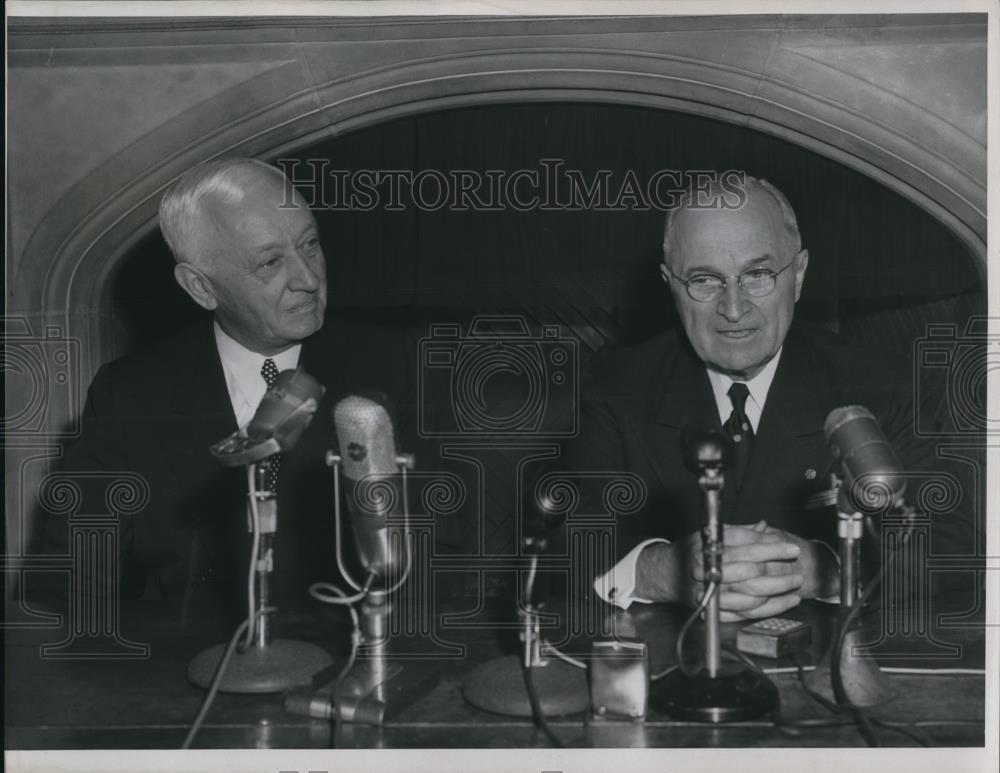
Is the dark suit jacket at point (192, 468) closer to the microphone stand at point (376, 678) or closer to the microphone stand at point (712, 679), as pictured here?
the microphone stand at point (376, 678)

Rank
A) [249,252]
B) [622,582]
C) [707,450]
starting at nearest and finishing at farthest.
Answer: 1. [707,450]
2. [622,582]
3. [249,252]

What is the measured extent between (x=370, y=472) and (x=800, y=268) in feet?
3.74

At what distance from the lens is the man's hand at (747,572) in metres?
2.18

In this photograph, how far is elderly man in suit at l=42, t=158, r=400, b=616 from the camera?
101 inches

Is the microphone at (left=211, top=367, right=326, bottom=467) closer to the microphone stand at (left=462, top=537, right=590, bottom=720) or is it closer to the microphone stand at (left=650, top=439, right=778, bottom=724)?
the microphone stand at (left=462, top=537, right=590, bottom=720)

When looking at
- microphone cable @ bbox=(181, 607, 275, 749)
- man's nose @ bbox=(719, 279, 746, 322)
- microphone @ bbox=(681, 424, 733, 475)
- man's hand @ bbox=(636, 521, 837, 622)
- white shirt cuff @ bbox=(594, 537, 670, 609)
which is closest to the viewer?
microphone @ bbox=(681, 424, 733, 475)

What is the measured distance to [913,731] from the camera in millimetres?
1968

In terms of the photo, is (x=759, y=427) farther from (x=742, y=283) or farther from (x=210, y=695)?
(x=210, y=695)

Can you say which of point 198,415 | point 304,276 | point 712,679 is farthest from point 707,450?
point 198,415

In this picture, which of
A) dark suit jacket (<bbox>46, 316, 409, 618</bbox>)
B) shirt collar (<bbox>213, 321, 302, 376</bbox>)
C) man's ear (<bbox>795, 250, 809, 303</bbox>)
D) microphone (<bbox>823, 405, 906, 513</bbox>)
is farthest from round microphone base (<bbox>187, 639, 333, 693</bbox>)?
man's ear (<bbox>795, 250, 809, 303</bbox>)

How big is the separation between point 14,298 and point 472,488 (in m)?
1.08

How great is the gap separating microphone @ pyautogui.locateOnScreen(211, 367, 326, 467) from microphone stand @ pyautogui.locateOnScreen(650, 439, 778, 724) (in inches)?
26.5

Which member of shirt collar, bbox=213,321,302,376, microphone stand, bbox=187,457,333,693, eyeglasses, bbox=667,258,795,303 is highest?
eyeglasses, bbox=667,258,795,303

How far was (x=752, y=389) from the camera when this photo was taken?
102 inches
